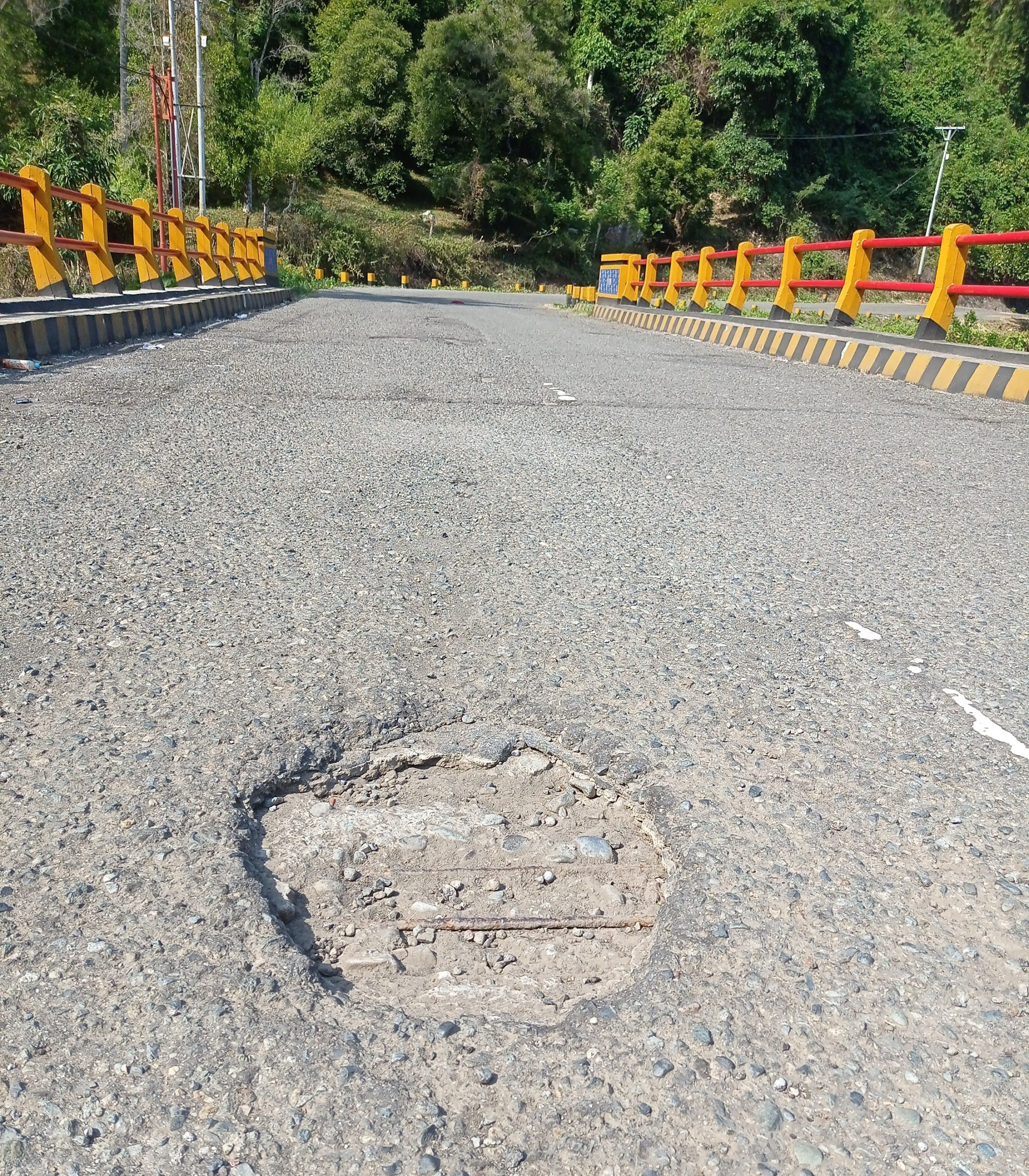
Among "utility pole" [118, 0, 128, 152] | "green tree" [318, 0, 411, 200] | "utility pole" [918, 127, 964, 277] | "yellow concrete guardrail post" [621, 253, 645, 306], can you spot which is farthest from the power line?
"yellow concrete guardrail post" [621, 253, 645, 306]

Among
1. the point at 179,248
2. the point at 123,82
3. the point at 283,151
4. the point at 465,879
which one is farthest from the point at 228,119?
the point at 465,879

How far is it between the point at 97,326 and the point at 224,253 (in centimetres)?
791

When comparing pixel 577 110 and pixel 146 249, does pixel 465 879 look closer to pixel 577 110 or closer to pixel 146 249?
pixel 146 249

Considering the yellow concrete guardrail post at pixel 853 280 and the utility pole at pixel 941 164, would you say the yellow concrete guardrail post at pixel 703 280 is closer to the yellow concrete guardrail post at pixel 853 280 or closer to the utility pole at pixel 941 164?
the yellow concrete guardrail post at pixel 853 280

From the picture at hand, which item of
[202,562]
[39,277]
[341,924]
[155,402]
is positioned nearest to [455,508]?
[202,562]

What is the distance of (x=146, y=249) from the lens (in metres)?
10.4

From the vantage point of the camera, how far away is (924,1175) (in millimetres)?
1032

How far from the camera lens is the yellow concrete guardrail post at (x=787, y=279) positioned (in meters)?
11.3

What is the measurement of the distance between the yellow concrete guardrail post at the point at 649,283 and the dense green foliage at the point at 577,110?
17781 millimetres

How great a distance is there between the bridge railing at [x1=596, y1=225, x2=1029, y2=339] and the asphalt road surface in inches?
198

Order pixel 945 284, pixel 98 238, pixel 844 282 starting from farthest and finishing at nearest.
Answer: pixel 844 282 < pixel 98 238 < pixel 945 284

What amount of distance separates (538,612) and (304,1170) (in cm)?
165

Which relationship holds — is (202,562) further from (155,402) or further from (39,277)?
(39,277)

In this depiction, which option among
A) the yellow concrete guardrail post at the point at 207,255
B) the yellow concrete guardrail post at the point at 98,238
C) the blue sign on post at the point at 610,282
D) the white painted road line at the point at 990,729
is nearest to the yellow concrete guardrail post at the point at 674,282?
the blue sign on post at the point at 610,282
